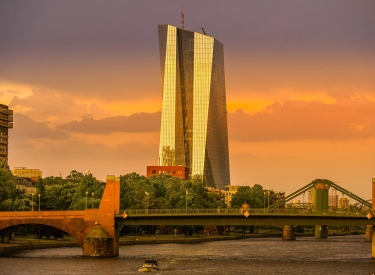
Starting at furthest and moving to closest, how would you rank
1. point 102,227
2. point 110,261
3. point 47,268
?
point 102,227 < point 110,261 < point 47,268

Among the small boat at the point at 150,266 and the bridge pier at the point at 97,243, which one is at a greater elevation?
the bridge pier at the point at 97,243

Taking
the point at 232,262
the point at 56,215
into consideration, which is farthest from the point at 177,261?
the point at 56,215

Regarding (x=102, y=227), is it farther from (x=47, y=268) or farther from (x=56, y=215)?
(x=47, y=268)

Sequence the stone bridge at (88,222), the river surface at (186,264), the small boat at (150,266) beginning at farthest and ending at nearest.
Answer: the stone bridge at (88,222)
the river surface at (186,264)
the small boat at (150,266)

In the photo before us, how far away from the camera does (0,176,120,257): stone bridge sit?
18412 cm

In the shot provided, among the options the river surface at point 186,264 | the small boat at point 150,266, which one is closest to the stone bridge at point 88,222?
the river surface at point 186,264

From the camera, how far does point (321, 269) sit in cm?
16588

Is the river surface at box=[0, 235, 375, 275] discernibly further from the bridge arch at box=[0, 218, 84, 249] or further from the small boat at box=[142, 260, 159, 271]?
the bridge arch at box=[0, 218, 84, 249]

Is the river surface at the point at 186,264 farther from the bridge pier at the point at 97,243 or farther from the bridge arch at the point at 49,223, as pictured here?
the bridge arch at the point at 49,223

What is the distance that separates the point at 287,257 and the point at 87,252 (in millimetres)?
37538

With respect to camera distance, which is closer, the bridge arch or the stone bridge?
the stone bridge

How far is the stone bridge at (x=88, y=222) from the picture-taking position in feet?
604

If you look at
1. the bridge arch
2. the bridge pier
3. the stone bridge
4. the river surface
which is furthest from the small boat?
the bridge arch

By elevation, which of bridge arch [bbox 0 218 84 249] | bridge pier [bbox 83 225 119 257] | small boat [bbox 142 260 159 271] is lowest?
small boat [bbox 142 260 159 271]
